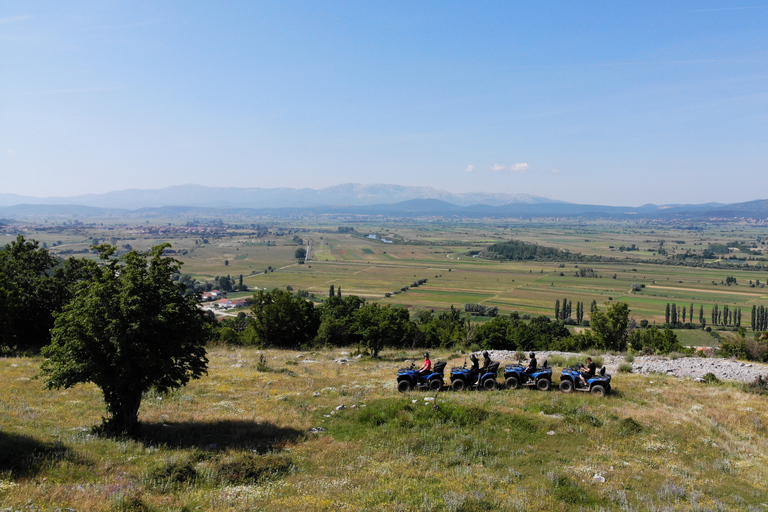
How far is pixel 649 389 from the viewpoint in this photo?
1953cm

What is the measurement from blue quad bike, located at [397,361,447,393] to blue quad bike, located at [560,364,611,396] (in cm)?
532

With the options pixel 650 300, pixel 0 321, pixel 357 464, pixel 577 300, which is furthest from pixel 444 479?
pixel 650 300

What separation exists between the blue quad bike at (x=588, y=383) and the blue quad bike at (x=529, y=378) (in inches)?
25.8

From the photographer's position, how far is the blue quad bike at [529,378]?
744 inches

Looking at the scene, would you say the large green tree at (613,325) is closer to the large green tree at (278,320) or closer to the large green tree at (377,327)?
the large green tree at (377,327)

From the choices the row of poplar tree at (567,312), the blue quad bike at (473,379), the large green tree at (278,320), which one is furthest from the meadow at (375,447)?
the row of poplar tree at (567,312)

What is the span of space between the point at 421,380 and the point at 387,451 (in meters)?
6.52

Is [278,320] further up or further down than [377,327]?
further down

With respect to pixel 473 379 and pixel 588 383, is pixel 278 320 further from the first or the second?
pixel 588 383

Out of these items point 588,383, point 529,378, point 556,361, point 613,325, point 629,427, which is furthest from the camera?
point 613,325

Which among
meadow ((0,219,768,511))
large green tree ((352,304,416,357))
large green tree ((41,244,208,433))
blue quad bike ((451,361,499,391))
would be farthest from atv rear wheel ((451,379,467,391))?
large green tree ((352,304,416,357))

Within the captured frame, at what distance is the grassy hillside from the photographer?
9469 millimetres

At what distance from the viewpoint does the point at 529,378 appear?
752 inches

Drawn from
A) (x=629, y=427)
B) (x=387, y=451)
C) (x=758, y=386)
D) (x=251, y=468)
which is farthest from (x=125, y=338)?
(x=758, y=386)
